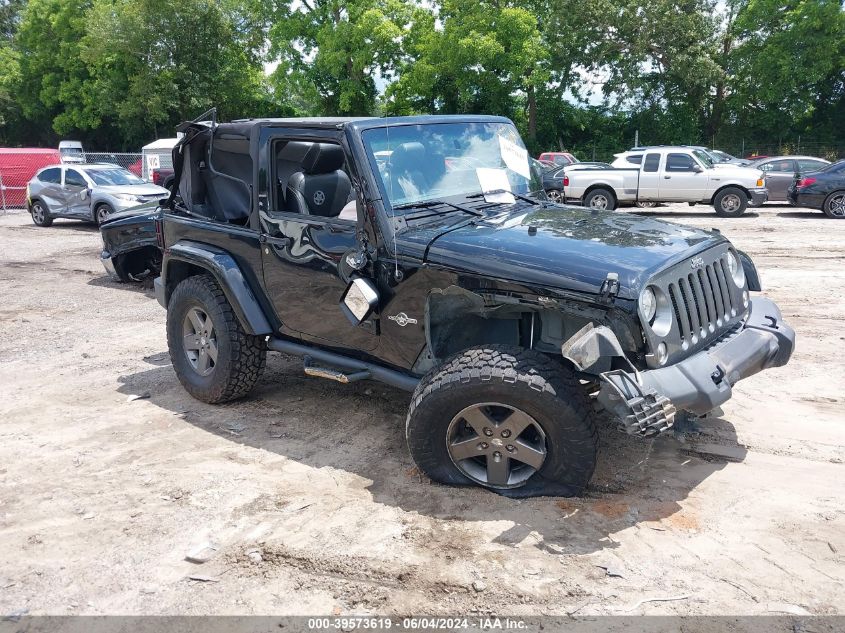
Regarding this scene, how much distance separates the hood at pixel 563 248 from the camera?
3779mm

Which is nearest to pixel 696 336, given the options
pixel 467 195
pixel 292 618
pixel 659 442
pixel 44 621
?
pixel 659 442

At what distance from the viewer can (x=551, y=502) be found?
4.04m

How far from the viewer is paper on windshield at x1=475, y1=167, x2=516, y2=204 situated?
4.98m

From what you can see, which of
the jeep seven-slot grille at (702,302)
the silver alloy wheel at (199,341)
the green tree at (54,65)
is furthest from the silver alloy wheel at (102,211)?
the green tree at (54,65)

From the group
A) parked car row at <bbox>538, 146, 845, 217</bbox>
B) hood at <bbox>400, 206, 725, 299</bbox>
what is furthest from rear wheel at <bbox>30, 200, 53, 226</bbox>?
hood at <bbox>400, 206, 725, 299</bbox>

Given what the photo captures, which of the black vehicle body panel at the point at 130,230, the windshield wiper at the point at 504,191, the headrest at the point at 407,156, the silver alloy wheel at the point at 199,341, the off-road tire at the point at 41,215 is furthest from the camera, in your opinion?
the off-road tire at the point at 41,215

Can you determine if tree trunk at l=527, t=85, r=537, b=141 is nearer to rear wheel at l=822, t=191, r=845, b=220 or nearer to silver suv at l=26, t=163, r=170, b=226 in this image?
rear wheel at l=822, t=191, r=845, b=220

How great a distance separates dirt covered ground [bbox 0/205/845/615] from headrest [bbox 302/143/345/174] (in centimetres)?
177

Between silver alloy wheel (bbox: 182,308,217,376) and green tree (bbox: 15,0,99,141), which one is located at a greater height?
green tree (bbox: 15,0,99,141)

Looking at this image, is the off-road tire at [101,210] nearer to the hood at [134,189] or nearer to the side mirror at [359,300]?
the hood at [134,189]

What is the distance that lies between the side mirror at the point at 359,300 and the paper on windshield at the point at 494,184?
1.04m

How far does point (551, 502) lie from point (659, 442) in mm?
1195

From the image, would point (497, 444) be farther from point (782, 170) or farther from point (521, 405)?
point (782, 170)

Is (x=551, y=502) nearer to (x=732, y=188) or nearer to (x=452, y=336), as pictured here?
(x=452, y=336)
